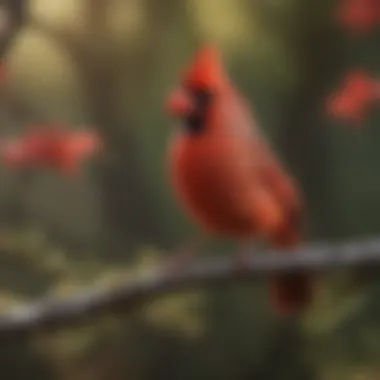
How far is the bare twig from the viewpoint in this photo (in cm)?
141

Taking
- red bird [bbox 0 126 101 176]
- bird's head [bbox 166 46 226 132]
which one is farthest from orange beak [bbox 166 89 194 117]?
red bird [bbox 0 126 101 176]

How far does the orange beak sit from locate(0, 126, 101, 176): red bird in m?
0.13

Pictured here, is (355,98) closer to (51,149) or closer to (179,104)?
(179,104)

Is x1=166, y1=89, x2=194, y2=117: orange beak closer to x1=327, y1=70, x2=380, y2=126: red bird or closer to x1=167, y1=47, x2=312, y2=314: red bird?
x1=167, y1=47, x2=312, y2=314: red bird

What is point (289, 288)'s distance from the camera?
1420mm

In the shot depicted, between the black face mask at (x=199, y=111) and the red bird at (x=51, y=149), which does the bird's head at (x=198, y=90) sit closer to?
the black face mask at (x=199, y=111)

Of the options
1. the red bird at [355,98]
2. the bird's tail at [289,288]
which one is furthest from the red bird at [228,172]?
the red bird at [355,98]

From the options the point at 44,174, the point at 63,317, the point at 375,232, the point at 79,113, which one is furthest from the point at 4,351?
the point at 375,232

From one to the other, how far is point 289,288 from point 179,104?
349 mm

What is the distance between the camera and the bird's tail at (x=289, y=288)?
4.67 feet

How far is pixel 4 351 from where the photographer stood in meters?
1.41

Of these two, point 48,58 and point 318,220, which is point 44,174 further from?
point 318,220

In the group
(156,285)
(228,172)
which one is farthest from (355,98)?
(156,285)

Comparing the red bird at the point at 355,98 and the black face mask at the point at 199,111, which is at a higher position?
the red bird at the point at 355,98
